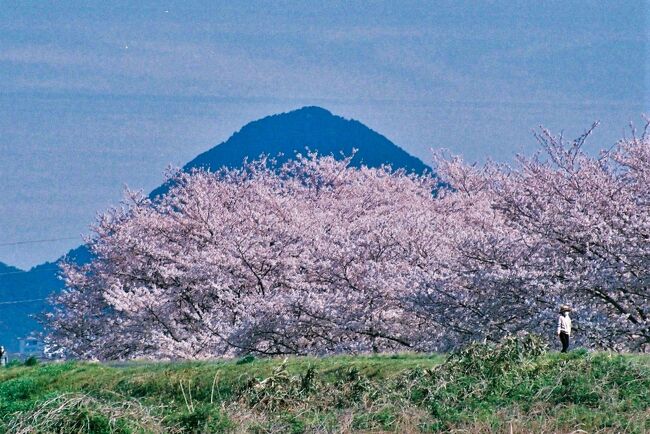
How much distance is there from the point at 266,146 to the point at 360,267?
101427mm

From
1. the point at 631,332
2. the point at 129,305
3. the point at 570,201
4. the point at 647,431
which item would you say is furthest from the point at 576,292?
the point at 129,305

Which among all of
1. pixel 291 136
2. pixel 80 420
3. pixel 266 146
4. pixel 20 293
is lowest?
pixel 20 293

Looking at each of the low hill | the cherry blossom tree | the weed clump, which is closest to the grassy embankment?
the weed clump

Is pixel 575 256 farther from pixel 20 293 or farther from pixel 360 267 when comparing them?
pixel 20 293

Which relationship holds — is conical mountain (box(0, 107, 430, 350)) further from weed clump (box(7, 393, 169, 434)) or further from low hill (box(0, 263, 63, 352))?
weed clump (box(7, 393, 169, 434))

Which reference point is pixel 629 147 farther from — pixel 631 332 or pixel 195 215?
pixel 195 215

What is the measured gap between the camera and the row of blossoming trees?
25109 millimetres

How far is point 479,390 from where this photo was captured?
1744 cm

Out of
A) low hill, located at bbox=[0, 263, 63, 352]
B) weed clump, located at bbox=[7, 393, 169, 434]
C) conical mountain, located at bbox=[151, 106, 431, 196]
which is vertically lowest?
low hill, located at bbox=[0, 263, 63, 352]

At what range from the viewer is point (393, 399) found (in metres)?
17.8

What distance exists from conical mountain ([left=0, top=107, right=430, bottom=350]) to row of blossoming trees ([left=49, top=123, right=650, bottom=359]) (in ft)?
252

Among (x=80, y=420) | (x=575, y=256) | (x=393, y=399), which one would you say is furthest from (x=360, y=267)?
(x=80, y=420)

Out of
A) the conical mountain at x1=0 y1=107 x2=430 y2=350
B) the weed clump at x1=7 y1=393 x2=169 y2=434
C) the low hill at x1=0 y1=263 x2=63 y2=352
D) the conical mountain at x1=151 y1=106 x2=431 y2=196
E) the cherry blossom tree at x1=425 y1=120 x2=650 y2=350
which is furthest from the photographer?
the low hill at x1=0 y1=263 x2=63 y2=352

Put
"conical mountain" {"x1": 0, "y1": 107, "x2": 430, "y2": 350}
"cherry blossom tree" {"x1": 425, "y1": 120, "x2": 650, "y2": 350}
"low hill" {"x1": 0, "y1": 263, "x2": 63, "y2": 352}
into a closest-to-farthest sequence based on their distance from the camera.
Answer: "cherry blossom tree" {"x1": 425, "y1": 120, "x2": 650, "y2": 350} → "conical mountain" {"x1": 0, "y1": 107, "x2": 430, "y2": 350} → "low hill" {"x1": 0, "y1": 263, "x2": 63, "y2": 352}
